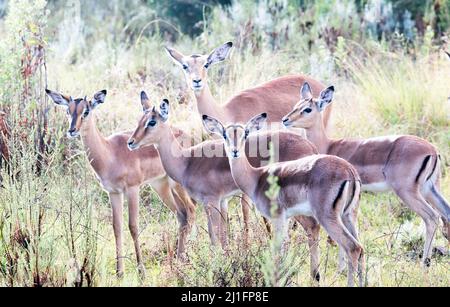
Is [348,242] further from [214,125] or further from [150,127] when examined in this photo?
[150,127]

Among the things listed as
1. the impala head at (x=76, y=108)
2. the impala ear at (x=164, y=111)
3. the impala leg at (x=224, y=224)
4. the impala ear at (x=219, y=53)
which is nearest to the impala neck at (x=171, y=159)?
the impala ear at (x=164, y=111)

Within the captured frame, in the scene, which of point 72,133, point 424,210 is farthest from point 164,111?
point 424,210

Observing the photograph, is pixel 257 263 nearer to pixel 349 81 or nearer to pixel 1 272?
pixel 1 272

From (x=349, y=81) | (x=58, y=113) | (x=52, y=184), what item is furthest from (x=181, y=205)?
(x=349, y=81)

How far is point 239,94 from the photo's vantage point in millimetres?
8852

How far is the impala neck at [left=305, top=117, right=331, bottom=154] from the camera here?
25.7ft

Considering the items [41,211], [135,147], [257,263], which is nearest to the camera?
[257,263]

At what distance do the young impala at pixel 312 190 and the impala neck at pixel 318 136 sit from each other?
123 cm

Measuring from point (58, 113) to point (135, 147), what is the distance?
188 centimetres

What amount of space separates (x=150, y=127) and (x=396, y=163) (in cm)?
185

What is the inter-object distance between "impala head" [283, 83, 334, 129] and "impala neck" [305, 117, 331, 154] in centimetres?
4

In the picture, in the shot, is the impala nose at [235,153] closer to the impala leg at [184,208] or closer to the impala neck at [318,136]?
the impala leg at [184,208]

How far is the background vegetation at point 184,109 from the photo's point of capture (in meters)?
5.97

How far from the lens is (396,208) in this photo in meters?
8.31
